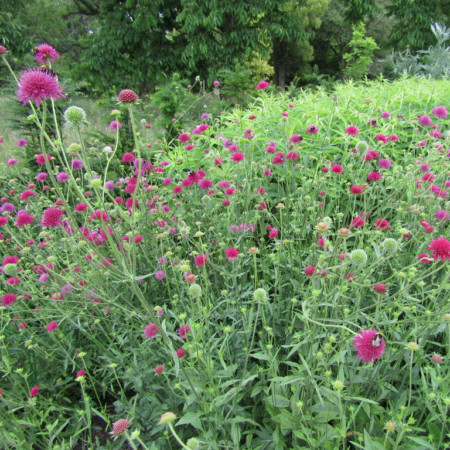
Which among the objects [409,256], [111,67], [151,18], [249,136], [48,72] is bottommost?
[409,256]

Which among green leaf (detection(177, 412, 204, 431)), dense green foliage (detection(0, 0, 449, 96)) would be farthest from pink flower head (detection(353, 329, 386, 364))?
dense green foliage (detection(0, 0, 449, 96))

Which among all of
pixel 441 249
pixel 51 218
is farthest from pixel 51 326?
pixel 441 249

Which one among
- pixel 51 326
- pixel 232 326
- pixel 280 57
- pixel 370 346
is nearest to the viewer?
pixel 370 346

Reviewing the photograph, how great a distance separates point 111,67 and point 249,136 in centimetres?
1015

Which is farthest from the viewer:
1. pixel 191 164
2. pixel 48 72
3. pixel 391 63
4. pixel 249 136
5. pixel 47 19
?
pixel 47 19

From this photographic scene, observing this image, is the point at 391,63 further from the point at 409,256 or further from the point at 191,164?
the point at 409,256

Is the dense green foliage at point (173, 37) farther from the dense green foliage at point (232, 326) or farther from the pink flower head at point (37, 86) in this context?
the pink flower head at point (37, 86)

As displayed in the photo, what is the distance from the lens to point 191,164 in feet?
13.4

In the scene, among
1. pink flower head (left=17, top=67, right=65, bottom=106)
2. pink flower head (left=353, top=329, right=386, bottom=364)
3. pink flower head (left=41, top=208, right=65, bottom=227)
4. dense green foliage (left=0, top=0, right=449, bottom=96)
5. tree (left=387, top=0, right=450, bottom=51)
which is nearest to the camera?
pink flower head (left=353, top=329, right=386, bottom=364)

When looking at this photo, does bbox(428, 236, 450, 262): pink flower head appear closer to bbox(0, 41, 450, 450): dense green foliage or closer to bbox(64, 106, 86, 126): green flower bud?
bbox(0, 41, 450, 450): dense green foliage

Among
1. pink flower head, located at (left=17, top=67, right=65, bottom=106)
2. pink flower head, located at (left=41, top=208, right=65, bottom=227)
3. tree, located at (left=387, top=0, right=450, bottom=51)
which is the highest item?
tree, located at (left=387, top=0, right=450, bottom=51)

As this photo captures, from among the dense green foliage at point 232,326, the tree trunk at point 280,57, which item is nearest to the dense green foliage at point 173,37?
the tree trunk at point 280,57

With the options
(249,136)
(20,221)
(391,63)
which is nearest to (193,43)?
(391,63)

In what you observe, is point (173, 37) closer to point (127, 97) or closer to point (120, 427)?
point (127, 97)
